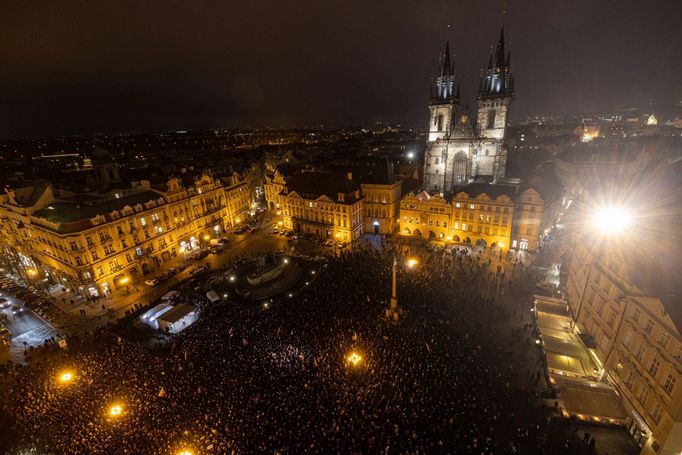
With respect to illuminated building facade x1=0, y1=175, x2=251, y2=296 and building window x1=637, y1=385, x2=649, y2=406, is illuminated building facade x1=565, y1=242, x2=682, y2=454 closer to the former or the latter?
building window x1=637, y1=385, x2=649, y2=406

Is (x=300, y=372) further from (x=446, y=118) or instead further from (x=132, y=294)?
(x=446, y=118)

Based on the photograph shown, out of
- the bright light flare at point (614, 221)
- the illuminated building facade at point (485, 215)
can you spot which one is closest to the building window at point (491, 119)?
the illuminated building facade at point (485, 215)

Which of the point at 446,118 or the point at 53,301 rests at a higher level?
the point at 446,118

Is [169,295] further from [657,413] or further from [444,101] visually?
[444,101]

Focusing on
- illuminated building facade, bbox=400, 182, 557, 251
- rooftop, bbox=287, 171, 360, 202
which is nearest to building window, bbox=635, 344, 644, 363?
illuminated building facade, bbox=400, 182, 557, 251

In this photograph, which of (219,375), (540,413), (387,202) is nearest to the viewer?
(540,413)

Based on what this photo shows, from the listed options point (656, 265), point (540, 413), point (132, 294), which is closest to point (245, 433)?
point (540, 413)
